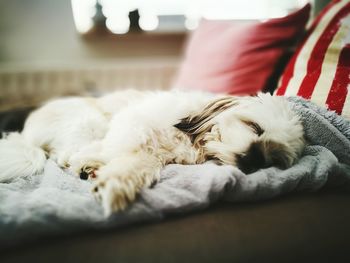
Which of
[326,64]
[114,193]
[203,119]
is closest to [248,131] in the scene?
[203,119]

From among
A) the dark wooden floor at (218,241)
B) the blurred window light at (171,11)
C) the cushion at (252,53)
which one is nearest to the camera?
the dark wooden floor at (218,241)

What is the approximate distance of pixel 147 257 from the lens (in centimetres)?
66

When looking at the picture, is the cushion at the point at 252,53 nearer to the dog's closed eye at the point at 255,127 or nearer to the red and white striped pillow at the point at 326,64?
the red and white striped pillow at the point at 326,64

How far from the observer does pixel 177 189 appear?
32.1 inches

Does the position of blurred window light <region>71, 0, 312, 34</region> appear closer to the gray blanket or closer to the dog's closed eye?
the dog's closed eye

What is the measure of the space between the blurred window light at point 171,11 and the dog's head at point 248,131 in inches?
78.3

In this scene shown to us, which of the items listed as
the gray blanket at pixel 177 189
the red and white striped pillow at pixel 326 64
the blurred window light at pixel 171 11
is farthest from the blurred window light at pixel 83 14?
the gray blanket at pixel 177 189

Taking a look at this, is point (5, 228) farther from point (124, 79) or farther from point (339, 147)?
point (124, 79)

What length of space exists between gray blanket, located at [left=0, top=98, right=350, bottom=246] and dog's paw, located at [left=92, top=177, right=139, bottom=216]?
0.06 feet

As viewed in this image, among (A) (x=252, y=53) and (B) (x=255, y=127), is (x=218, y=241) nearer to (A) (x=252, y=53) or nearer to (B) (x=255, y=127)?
(B) (x=255, y=127)

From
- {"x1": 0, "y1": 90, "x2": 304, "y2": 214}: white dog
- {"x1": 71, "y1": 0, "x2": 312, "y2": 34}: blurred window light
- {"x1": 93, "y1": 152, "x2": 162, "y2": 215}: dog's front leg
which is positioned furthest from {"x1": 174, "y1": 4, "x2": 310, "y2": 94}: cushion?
{"x1": 71, "y1": 0, "x2": 312, "y2": 34}: blurred window light

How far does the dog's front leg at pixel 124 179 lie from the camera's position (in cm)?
75

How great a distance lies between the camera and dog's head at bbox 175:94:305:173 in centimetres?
104

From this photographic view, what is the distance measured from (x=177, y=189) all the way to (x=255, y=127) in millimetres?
447
